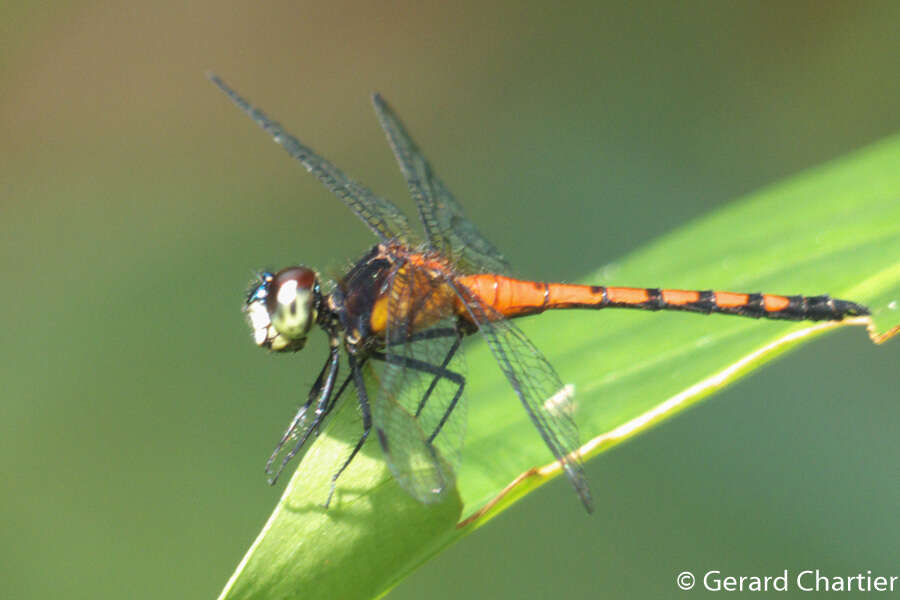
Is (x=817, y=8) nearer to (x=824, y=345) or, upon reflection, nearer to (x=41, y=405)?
(x=824, y=345)

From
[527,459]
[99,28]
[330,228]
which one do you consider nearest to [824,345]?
[527,459]

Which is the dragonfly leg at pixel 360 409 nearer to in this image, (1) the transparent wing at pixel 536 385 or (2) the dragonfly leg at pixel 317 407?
(2) the dragonfly leg at pixel 317 407

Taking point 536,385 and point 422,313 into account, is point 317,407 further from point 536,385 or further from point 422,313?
point 536,385

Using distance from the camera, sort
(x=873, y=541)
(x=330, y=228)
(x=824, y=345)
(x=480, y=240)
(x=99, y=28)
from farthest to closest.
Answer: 1. (x=99, y=28)
2. (x=330, y=228)
3. (x=824, y=345)
4. (x=873, y=541)
5. (x=480, y=240)

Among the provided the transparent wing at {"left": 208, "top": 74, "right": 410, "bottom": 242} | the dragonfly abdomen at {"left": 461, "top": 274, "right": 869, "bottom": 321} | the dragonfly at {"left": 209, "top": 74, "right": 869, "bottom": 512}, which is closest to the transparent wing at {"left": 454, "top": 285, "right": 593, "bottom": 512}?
the dragonfly at {"left": 209, "top": 74, "right": 869, "bottom": 512}

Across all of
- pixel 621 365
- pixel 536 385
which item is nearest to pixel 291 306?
pixel 536 385

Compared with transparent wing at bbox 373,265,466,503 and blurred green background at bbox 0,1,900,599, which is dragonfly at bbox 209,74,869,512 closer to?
transparent wing at bbox 373,265,466,503

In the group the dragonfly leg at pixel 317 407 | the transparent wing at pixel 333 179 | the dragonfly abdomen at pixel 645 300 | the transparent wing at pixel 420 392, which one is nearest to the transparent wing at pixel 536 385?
the transparent wing at pixel 420 392

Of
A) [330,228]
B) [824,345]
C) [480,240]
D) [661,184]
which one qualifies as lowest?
[824,345]
